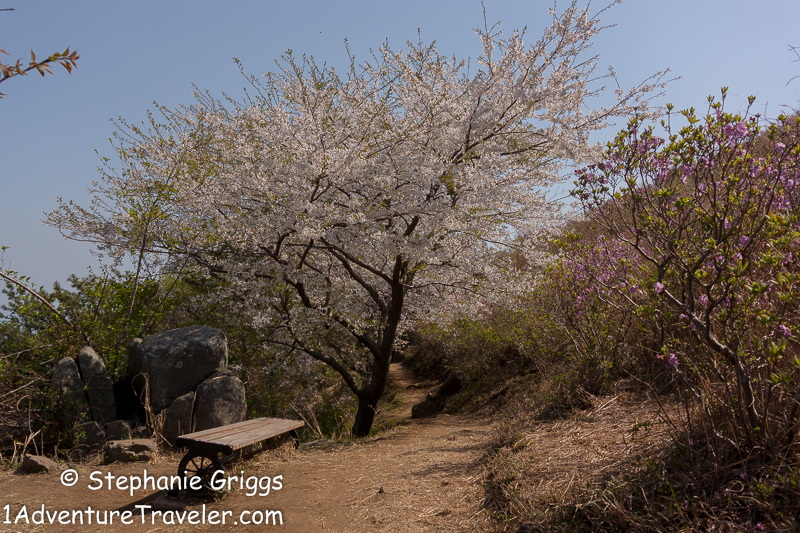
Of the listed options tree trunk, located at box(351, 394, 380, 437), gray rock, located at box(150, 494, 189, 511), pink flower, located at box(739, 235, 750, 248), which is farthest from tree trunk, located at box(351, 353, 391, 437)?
pink flower, located at box(739, 235, 750, 248)

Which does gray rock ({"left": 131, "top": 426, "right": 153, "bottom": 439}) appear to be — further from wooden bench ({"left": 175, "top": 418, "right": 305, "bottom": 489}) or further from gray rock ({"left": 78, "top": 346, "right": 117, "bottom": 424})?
wooden bench ({"left": 175, "top": 418, "right": 305, "bottom": 489})

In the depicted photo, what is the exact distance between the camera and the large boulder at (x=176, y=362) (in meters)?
6.23

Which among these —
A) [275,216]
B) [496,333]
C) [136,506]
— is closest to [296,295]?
[275,216]

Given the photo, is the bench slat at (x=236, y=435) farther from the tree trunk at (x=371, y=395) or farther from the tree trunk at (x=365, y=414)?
the tree trunk at (x=365, y=414)

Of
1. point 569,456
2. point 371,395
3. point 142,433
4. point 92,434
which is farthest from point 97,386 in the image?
point 569,456

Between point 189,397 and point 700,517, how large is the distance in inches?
213

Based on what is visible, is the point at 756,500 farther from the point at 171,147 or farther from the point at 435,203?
the point at 171,147

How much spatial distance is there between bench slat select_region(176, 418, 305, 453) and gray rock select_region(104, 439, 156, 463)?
1089mm

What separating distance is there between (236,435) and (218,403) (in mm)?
1701

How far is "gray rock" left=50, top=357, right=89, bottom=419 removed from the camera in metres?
6.12

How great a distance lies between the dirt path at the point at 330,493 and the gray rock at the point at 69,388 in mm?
1078

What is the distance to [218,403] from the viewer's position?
6.13m

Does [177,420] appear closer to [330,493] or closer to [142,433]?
[142,433]

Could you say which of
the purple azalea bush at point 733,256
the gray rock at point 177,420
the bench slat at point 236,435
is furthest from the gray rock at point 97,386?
the purple azalea bush at point 733,256
